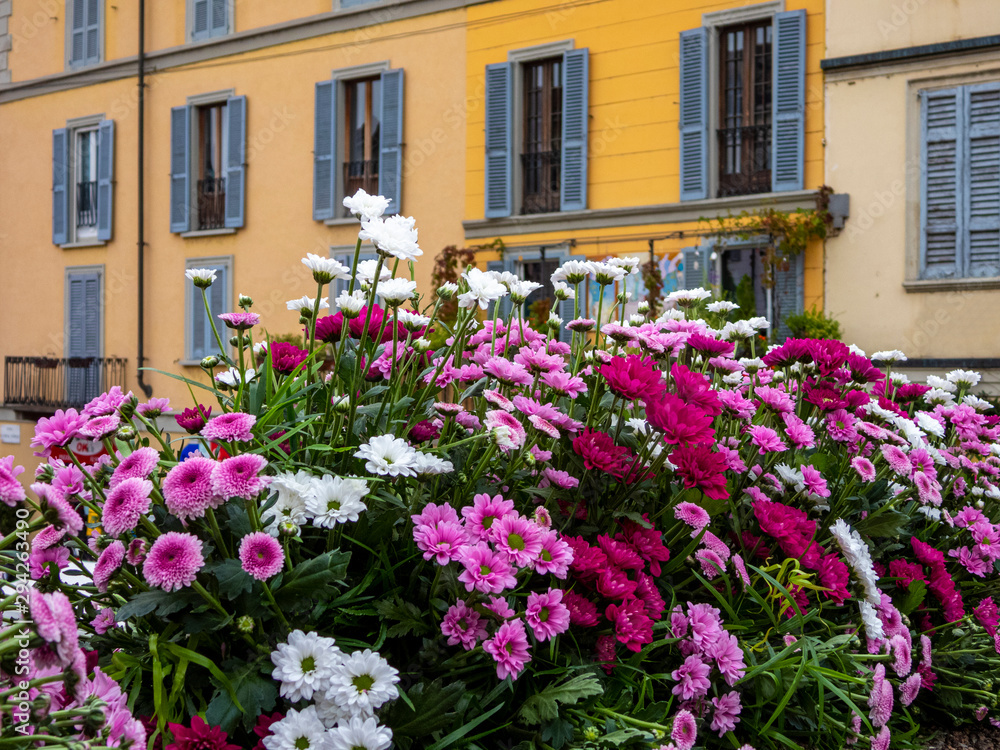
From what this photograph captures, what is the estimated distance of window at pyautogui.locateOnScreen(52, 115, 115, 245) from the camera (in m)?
15.4

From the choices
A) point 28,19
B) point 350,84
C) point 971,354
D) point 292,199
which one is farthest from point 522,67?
point 28,19

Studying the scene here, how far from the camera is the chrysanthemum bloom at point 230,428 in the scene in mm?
1201

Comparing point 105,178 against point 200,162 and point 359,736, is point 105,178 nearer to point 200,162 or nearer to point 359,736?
point 200,162

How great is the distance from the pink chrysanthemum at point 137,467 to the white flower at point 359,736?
413mm

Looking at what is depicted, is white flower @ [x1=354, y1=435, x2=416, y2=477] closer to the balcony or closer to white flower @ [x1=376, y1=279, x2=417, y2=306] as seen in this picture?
white flower @ [x1=376, y1=279, x2=417, y2=306]

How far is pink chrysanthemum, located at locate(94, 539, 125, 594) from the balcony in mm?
14624

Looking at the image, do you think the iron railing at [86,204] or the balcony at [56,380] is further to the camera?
the iron railing at [86,204]

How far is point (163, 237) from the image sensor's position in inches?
569

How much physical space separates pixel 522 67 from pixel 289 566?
1137 cm

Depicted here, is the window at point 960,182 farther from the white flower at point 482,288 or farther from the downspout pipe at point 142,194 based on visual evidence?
the downspout pipe at point 142,194

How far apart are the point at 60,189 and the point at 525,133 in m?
8.83

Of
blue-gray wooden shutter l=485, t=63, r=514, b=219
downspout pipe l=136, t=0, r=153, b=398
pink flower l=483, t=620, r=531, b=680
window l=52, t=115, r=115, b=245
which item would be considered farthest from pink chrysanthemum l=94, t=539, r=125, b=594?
window l=52, t=115, r=115, b=245

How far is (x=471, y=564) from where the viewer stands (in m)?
1.23

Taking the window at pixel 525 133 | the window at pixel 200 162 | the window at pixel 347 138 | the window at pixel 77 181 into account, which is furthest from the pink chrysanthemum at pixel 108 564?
the window at pixel 77 181
